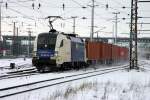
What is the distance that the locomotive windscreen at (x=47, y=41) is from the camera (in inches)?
1237

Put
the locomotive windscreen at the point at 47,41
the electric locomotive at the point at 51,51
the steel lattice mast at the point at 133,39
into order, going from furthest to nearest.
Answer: the steel lattice mast at the point at 133,39 < the locomotive windscreen at the point at 47,41 < the electric locomotive at the point at 51,51

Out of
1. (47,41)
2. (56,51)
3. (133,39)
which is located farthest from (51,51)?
(133,39)

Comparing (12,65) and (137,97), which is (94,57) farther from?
(137,97)

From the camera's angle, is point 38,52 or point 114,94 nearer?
point 114,94

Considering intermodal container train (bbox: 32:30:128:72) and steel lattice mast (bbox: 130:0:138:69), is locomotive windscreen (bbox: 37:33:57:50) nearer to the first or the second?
intermodal container train (bbox: 32:30:128:72)

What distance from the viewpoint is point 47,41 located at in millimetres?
31641

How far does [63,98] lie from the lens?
14000mm

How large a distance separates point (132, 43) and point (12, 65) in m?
11.8

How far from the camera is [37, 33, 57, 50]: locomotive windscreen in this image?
31.4m

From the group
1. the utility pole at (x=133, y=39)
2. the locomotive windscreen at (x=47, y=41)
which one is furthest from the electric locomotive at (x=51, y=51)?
the utility pole at (x=133, y=39)

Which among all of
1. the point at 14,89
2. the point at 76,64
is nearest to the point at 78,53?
the point at 76,64

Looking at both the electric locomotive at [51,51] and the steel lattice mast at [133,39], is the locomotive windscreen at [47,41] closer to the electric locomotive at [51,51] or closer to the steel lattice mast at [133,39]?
the electric locomotive at [51,51]

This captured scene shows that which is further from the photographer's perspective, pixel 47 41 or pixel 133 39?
pixel 133 39

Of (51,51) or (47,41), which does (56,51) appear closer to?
(51,51)
